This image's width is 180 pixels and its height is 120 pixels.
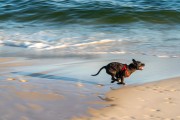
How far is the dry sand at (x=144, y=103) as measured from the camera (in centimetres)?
469

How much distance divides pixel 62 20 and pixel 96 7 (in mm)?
2182

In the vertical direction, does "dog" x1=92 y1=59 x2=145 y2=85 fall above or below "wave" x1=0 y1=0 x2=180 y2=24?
below

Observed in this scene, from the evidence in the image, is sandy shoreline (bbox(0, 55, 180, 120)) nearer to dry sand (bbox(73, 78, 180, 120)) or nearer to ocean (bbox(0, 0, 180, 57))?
dry sand (bbox(73, 78, 180, 120))

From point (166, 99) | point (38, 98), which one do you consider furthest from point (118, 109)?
point (38, 98)

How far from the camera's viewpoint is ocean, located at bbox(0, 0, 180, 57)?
365 inches

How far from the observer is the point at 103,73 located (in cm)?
691

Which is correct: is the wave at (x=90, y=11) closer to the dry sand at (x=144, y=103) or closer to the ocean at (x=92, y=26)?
the ocean at (x=92, y=26)

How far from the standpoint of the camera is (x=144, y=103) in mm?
5188

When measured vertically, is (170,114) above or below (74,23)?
below

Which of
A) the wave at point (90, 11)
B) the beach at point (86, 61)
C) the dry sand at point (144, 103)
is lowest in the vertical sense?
the dry sand at point (144, 103)

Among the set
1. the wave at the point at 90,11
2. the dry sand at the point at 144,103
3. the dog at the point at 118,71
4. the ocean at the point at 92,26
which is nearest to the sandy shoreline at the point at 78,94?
the dry sand at the point at 144,103

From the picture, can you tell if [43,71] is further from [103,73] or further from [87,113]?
[87,113]

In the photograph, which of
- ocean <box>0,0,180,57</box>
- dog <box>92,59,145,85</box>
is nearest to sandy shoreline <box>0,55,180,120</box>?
dog <box>92,59,145,85</box>

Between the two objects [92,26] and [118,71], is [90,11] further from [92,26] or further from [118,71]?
[118,71]
